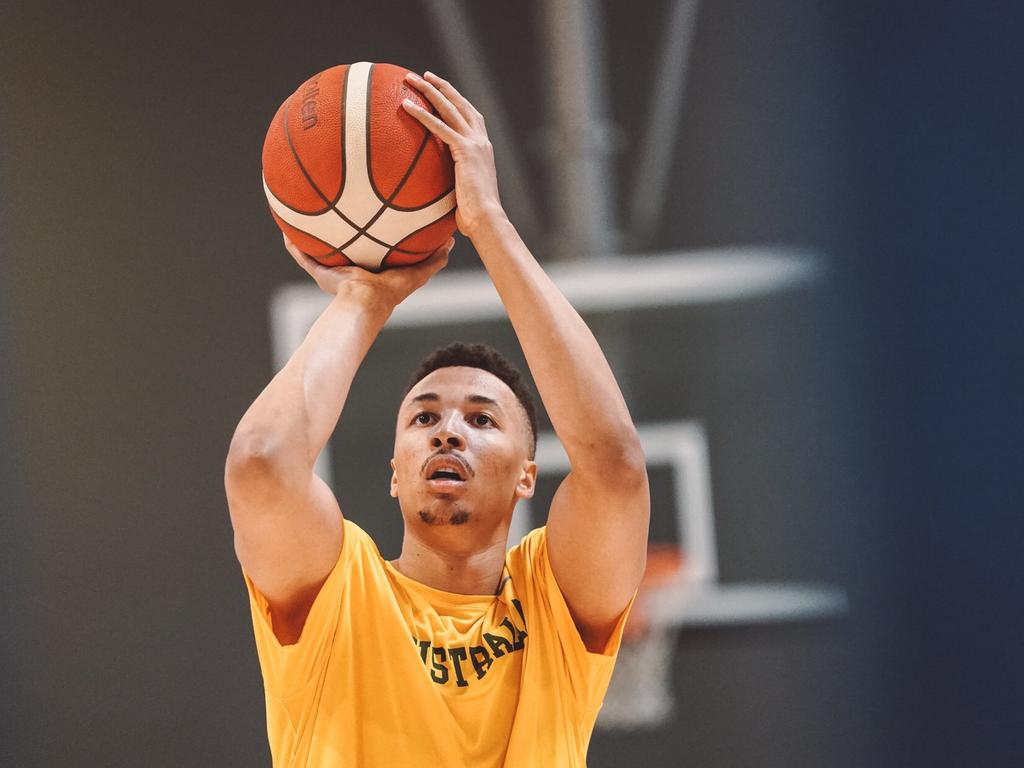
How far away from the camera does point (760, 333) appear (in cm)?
643

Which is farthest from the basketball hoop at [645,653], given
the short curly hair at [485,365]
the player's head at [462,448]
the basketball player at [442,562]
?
the basketball player at [442,562]

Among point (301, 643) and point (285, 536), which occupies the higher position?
point (285, 536)

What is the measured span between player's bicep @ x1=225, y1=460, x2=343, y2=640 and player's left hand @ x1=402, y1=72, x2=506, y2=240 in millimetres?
562

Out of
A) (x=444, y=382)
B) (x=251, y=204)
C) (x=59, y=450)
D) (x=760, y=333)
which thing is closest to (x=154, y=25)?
(x=251, y=204)

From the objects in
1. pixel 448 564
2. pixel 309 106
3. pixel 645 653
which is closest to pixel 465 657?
pixel 448 564

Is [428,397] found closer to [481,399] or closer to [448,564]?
[481,399]

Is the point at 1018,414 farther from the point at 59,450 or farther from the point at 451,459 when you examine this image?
the point at 59,450

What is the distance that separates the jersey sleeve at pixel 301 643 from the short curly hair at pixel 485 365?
596 mm

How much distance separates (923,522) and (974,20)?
2.80 meters

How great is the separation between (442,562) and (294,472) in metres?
0.50

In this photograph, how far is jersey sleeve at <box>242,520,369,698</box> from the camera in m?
2.03

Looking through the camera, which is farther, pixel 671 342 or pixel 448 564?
pixel 671 342

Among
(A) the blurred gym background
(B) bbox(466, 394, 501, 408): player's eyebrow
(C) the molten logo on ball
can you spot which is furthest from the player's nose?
(A) the blurred gym background

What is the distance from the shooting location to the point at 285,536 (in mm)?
1947
